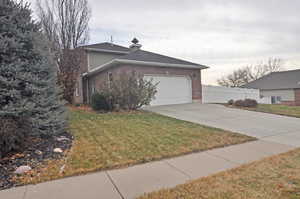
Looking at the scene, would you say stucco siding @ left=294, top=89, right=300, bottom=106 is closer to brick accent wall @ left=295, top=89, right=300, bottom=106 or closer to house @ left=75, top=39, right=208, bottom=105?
brick accent wall @ left=295, top=89, right=300, bottom=106

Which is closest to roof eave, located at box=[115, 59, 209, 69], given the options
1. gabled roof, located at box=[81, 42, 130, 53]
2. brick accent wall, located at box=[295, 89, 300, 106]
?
gabled roof, located at box=[81, 42, 130, 53]

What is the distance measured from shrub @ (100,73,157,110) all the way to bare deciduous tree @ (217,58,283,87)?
117 ft

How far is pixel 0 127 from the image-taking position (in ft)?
12.2

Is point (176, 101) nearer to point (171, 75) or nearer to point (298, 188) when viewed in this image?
point (171, 75)

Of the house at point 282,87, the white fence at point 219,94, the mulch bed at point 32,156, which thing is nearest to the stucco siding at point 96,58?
the white fence at point 219,94

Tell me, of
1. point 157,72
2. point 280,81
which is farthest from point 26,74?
point 280,81

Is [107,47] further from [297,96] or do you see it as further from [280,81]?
[280,81]

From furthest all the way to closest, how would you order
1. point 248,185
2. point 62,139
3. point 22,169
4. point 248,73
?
point 248,73
point 62,139
point 22,169
point 248,185

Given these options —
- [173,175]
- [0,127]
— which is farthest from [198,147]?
[0,127]

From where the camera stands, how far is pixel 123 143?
498cm

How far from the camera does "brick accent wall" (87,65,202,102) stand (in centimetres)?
1257

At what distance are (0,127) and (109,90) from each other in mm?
6337

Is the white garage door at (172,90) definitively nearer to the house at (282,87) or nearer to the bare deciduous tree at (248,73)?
the house at (282,87)

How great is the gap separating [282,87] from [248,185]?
3200cm
